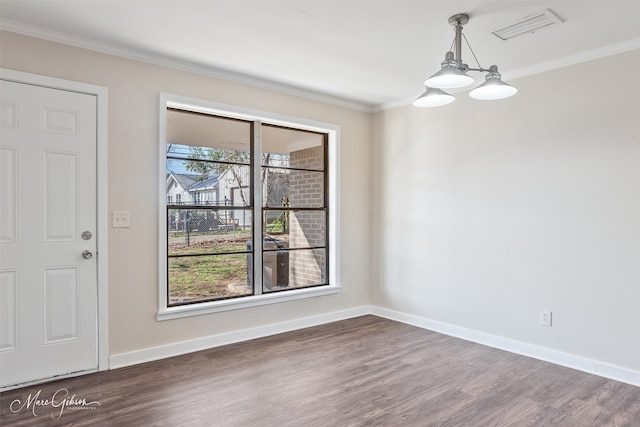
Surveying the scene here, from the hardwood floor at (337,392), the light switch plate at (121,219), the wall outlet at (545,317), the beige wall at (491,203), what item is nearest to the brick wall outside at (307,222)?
the beige wall at (491,203)

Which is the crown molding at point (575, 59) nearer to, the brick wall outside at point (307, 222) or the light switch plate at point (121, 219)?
the brick wall outside at point (307, 222)

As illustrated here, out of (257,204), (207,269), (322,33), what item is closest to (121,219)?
(207,269)

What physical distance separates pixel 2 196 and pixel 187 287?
1503 millimetres

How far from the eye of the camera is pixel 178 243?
3480 mm

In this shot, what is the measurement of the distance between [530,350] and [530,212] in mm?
1181

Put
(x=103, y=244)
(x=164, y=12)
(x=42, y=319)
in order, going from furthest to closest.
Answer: (x=103, y=244) → (x=42, y=319) → (x=164, y=12)

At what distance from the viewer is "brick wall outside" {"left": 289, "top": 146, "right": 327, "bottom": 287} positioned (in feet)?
14.1

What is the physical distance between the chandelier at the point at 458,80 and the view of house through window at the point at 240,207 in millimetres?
1796

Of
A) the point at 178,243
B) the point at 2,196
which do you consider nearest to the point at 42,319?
the point at 2,196

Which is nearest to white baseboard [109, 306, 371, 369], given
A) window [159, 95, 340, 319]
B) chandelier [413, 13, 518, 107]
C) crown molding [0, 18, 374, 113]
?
window [159, 95, 340, 319]

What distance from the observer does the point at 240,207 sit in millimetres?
3834

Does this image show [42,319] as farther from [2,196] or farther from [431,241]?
[431,241]

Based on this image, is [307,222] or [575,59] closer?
[575,59]

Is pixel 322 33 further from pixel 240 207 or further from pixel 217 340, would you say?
pixel 217 340
